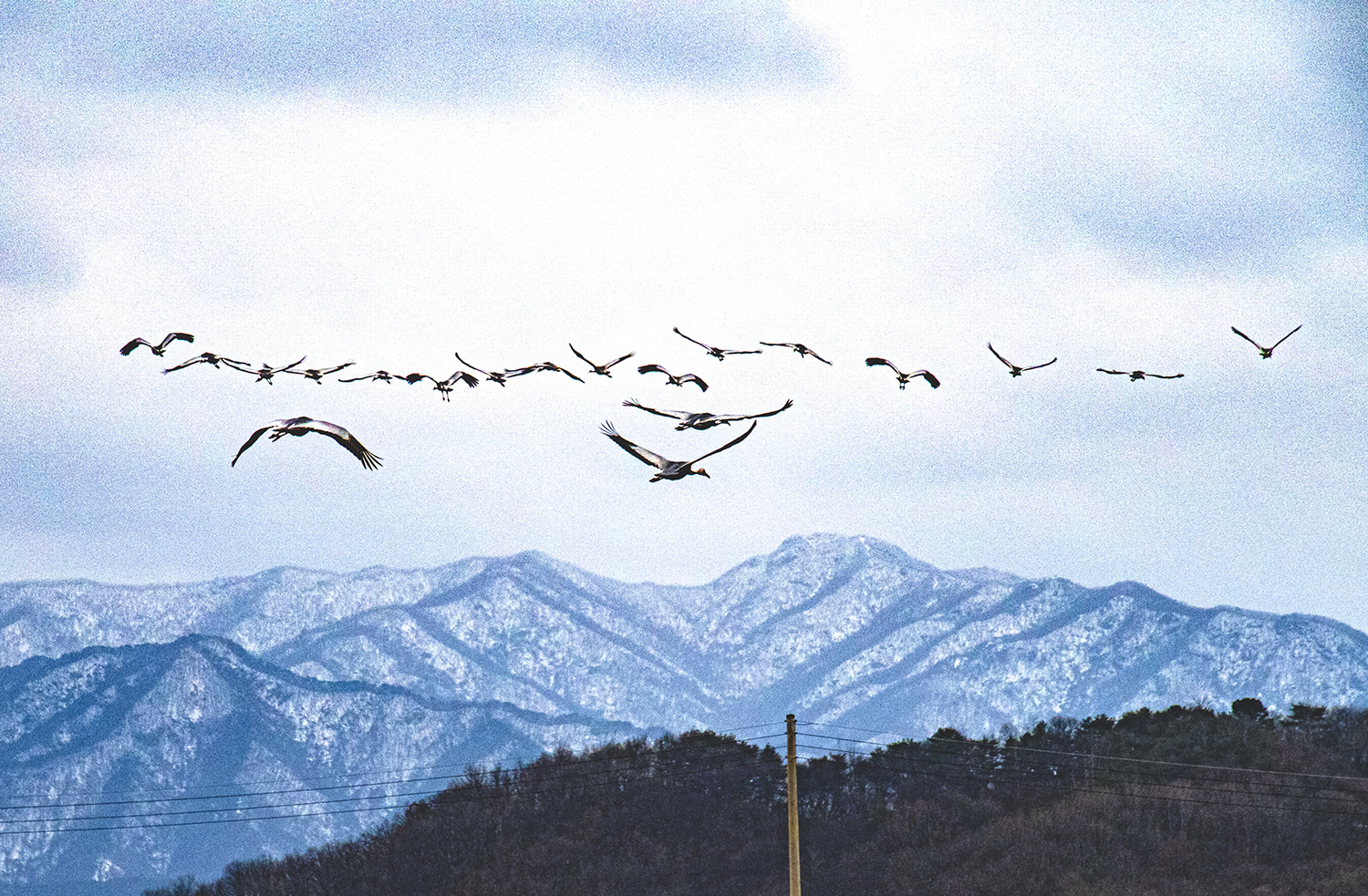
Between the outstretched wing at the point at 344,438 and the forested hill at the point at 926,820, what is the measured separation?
4741 cm

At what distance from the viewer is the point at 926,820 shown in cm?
7531

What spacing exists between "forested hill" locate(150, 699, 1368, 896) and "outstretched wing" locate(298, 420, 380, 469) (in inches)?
1866

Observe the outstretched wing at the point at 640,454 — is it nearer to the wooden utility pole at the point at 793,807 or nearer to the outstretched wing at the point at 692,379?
the outstretched wing at the point at 692,379

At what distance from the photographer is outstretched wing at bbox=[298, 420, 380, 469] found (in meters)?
17.1

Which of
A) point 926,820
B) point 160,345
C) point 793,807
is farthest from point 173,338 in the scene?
point 926,820

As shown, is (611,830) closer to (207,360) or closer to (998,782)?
(998,782)

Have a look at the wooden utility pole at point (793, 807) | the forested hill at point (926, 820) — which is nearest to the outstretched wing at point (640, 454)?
the wooden utility pole at point (793, 807)

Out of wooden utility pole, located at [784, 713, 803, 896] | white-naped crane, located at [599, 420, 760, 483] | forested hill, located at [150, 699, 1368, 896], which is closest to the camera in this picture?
white-naped crane, located at [599, 420, 760, 483]

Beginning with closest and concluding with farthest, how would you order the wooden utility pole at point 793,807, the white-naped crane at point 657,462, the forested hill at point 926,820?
the white-naped crane at point 657,462
the wooden utility pole at point 793,807
the forested hill at point 926,820

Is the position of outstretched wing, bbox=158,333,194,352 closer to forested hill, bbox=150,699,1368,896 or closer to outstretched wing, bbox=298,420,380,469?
outstretched wing, bbox=298,420,380,469

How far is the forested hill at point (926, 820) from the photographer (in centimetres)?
6419

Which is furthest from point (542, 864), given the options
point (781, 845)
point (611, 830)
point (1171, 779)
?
point (1171, 779)

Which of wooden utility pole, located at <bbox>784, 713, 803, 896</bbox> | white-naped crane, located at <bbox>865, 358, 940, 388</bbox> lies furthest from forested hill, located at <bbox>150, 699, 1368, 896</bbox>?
white-naped crane, located at <bbox>865, 358, 940, 388</bbox>

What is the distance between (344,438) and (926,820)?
6250cm
